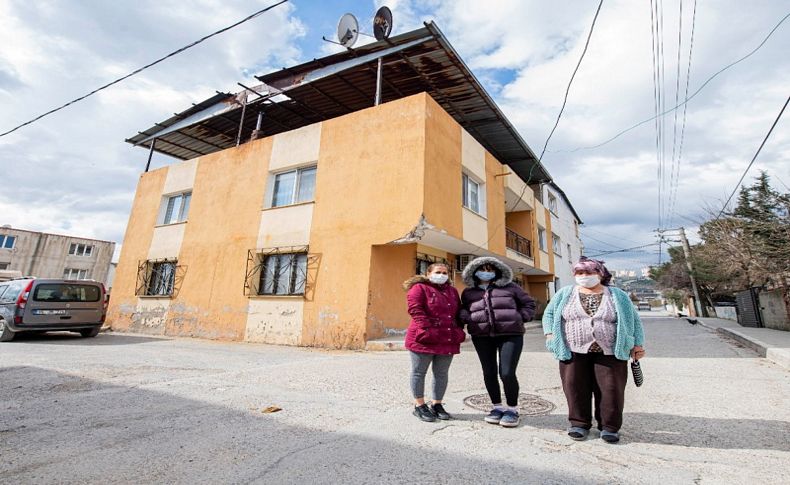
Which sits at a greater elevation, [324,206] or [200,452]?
[324,206]

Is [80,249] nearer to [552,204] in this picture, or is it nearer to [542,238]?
[542,238]

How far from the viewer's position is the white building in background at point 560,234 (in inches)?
777

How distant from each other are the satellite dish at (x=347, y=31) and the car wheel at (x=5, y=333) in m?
10.8

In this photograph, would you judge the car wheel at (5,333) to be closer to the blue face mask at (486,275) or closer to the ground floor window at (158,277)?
the ground floor window at (158,277)

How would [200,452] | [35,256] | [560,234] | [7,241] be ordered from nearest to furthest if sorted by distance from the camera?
1. [200,452]
2. [560,234]
3. [7,241]
4. [35,256]

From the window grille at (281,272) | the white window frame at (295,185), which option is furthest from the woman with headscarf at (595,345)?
the white window frame at (295,185)

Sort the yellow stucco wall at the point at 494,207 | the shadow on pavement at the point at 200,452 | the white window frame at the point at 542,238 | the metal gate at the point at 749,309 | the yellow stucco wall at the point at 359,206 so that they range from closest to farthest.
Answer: the shadow on pavement at the point at 200,452
the yellow stucco wall at the point at 359,206
the yellow stucco wall at the point at 494,207
the metal gate at the point at 749,309
the white window frame at the point at 542,238

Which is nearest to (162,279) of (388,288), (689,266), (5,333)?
(5,333)

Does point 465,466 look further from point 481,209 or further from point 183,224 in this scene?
point 183,224

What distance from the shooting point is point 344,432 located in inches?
113

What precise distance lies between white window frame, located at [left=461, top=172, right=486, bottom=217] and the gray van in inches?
414

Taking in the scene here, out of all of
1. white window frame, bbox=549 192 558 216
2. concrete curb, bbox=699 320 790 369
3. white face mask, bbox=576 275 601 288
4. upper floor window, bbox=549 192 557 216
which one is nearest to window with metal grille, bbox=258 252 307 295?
white face mask, bbox=576 275 601 288

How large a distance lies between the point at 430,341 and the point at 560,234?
68.0ft

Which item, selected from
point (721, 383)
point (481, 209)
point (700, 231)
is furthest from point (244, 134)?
point (700, 231)
